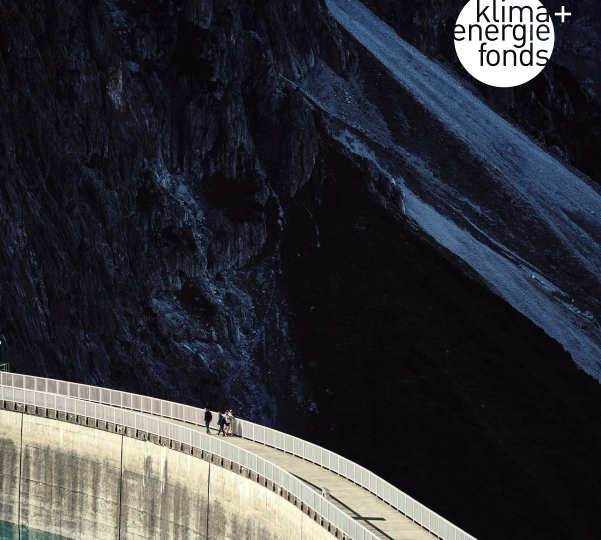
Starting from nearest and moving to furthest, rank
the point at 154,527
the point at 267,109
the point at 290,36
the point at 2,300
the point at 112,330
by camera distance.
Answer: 1. the point at 154,527
2. the point at 2,300
3. the point at 112,330
4. the point at 267,109
5. the point at 290,36

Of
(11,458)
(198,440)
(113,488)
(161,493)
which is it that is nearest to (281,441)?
(198,440)

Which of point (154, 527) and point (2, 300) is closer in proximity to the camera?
point (154, 527)

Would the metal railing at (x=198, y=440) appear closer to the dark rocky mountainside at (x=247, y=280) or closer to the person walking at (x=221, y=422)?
the person walking at (x=221, y=422)

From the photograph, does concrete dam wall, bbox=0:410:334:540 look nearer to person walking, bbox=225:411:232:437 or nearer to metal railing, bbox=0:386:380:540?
metal railing, bbox=0:386:380:540

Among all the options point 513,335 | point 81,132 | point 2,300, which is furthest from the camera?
point 513,335

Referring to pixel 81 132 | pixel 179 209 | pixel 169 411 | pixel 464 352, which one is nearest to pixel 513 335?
pixel 464 352

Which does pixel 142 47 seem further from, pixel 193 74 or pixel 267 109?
pixel 267 109

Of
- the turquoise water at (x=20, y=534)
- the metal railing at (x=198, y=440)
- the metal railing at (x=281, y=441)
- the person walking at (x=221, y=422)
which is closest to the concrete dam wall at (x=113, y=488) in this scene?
the turquoise water at (x=20, y=534)

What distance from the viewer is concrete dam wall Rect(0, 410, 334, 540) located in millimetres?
79438

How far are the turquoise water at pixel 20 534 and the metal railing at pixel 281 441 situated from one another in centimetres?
937

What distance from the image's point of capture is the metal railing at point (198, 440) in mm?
63688

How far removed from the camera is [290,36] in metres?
194

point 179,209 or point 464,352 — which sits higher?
point 179,209

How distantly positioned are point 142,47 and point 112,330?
145 ft
